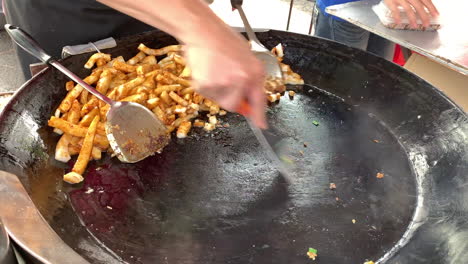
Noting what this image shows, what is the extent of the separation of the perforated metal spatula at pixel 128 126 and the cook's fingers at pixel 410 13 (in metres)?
1.18

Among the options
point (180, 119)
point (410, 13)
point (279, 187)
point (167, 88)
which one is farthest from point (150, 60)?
point (410, 13)

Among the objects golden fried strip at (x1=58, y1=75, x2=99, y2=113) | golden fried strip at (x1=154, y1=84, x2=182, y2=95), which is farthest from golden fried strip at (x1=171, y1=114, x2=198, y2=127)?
golden fried strip at (x1=58, y1=75, x2=99, y2=113)

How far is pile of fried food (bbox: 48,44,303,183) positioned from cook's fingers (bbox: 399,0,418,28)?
62cm

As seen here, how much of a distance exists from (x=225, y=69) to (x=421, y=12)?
141 centimetres

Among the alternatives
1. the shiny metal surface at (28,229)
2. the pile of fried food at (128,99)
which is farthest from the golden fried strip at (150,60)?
the shiny metal surface at (28,229)

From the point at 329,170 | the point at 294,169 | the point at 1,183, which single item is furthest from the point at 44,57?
the point at 329,170

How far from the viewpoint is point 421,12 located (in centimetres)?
189

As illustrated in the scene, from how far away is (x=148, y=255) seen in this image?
107 cm

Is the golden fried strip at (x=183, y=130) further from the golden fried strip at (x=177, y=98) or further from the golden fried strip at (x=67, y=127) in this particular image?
the golden fried strip at (x=67, y=127)

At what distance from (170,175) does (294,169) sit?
0.38 meters

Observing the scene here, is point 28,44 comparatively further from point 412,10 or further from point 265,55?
point 412,10

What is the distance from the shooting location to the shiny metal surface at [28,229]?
0.83 metres

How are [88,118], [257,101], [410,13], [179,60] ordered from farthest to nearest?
[410,13] < [179,60] < [88,118] < [257,101]

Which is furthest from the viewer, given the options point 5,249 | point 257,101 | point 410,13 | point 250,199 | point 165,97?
point 410,13
